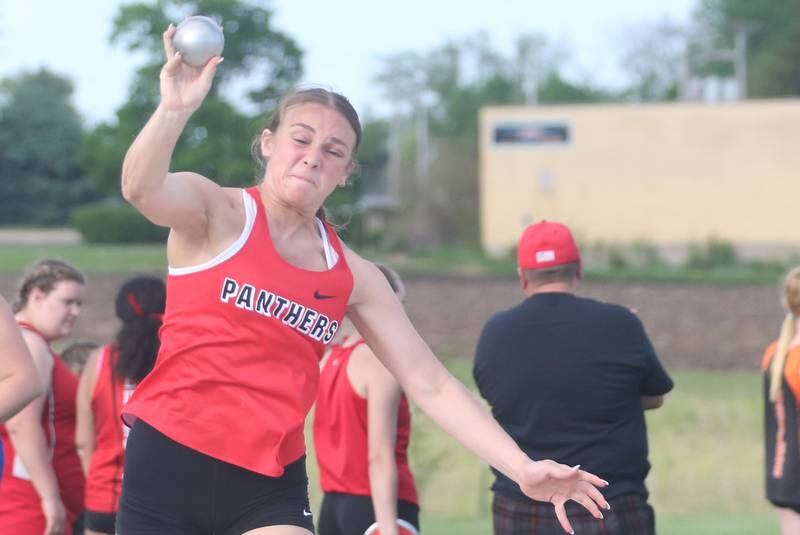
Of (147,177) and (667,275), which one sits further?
(667,275)

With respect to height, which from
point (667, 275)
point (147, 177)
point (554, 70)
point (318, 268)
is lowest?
point (667, 275)

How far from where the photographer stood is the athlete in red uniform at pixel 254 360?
3471 millimetres

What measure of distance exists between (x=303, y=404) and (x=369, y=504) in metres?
2.29

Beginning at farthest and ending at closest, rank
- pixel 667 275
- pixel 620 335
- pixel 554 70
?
pixel 554 70, pixel 667 275, pixel 620 335

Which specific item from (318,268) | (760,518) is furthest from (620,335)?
(760,518)

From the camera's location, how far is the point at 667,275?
37938 mm

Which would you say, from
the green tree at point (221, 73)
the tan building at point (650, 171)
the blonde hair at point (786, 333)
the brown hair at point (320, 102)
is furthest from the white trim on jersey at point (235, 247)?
the green tree at point (221, 73)

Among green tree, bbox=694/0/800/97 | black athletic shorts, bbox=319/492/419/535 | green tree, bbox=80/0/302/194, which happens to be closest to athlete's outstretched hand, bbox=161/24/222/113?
black athletic shorts, bbox=319/492/419/535

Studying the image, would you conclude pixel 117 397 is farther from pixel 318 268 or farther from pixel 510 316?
pixel 318 268

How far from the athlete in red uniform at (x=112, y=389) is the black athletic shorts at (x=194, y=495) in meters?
2.04

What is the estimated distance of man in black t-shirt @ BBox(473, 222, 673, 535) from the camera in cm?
513

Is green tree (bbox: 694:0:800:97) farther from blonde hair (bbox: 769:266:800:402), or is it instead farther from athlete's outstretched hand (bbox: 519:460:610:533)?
athlete's outstretched hand (bbox: 519:460:610:533)

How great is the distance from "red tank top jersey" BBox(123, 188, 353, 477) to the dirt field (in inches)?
680

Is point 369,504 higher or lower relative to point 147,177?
lower
